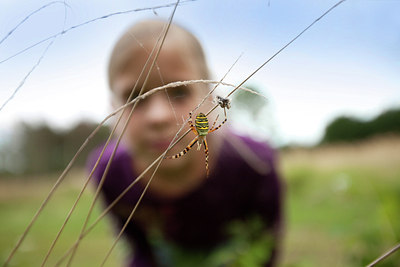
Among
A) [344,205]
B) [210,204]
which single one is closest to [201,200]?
[210,204]

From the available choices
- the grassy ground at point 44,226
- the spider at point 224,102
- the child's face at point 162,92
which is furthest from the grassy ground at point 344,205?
the grassy ground at point 44,226

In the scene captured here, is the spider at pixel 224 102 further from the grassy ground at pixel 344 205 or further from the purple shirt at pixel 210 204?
the purple shirt at pixel 210 204

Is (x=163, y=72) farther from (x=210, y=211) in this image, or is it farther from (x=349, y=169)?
→ (x=349, y=169)

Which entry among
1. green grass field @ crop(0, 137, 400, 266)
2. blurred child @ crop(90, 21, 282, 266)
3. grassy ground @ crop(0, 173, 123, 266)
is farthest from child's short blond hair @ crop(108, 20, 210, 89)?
grassy ground @ crop(0, 173, 123, 266)

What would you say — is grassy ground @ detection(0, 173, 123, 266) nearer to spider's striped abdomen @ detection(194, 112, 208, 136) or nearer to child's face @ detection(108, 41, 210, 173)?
child's face @ detection(108, 41, 210, 173)

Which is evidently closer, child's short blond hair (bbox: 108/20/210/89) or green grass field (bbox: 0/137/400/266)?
child's short blond hair (bbox: 108/20/210/89)

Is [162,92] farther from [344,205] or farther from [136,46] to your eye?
[344,205]
